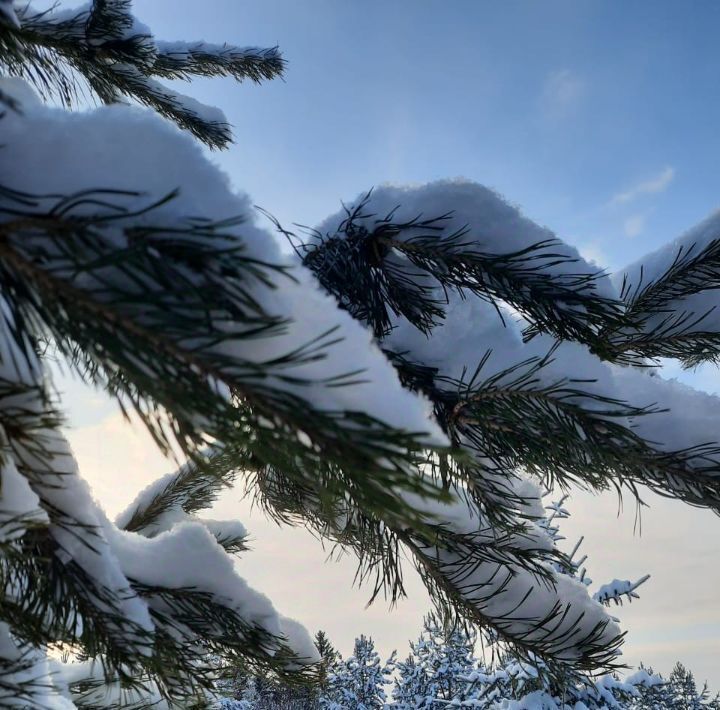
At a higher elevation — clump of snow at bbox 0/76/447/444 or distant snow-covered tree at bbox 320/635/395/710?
clump of snow at bbox 0/76/447/444

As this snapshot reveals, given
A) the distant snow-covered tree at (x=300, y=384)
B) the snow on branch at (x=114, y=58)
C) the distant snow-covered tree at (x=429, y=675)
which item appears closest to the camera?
the distant snow-covered tree at (x=300, y=384)

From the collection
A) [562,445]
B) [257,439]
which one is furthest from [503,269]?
[257,439]

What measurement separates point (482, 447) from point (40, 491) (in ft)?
3.84

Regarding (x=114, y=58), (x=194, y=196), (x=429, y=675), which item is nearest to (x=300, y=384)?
(x=194, y=196)

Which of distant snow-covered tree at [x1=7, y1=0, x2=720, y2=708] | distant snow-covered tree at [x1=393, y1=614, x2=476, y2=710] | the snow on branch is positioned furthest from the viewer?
distant snow-covered tree at [x1=393, y1=614, x2=476, y2=710]

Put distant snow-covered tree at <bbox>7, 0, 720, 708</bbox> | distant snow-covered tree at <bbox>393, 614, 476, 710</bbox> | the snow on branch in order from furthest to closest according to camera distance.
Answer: distant snow-covered tree at <bbox>393, 614, 476, 710</bbox> < the snow on branch < distant snow-covered tree at <bbox>7, 0, 720, 708</bbox>

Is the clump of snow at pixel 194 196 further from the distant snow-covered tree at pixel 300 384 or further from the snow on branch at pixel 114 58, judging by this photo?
the snow on branch at pixel 114 58

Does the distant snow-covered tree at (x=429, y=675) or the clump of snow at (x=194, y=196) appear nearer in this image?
the clump of snow at (x=194, y=196)

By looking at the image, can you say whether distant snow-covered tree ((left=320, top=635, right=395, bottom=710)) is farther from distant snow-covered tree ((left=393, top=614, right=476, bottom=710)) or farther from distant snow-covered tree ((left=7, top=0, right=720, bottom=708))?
distant snow-covered tree ((left=7, top=0, right=720, bottom=708))

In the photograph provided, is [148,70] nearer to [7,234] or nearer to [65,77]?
[65,77]

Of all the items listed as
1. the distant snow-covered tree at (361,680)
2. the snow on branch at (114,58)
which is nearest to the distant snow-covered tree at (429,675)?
the distant snow-covered tree at (361,680)

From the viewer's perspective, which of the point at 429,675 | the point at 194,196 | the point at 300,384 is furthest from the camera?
the point at 429,675

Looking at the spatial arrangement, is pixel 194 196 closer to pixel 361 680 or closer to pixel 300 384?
pixel 300 384

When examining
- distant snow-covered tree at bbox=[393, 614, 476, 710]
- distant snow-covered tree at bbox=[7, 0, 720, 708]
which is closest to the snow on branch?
distant snow-covered tree at bbox=[7, 0, 720, 708]
